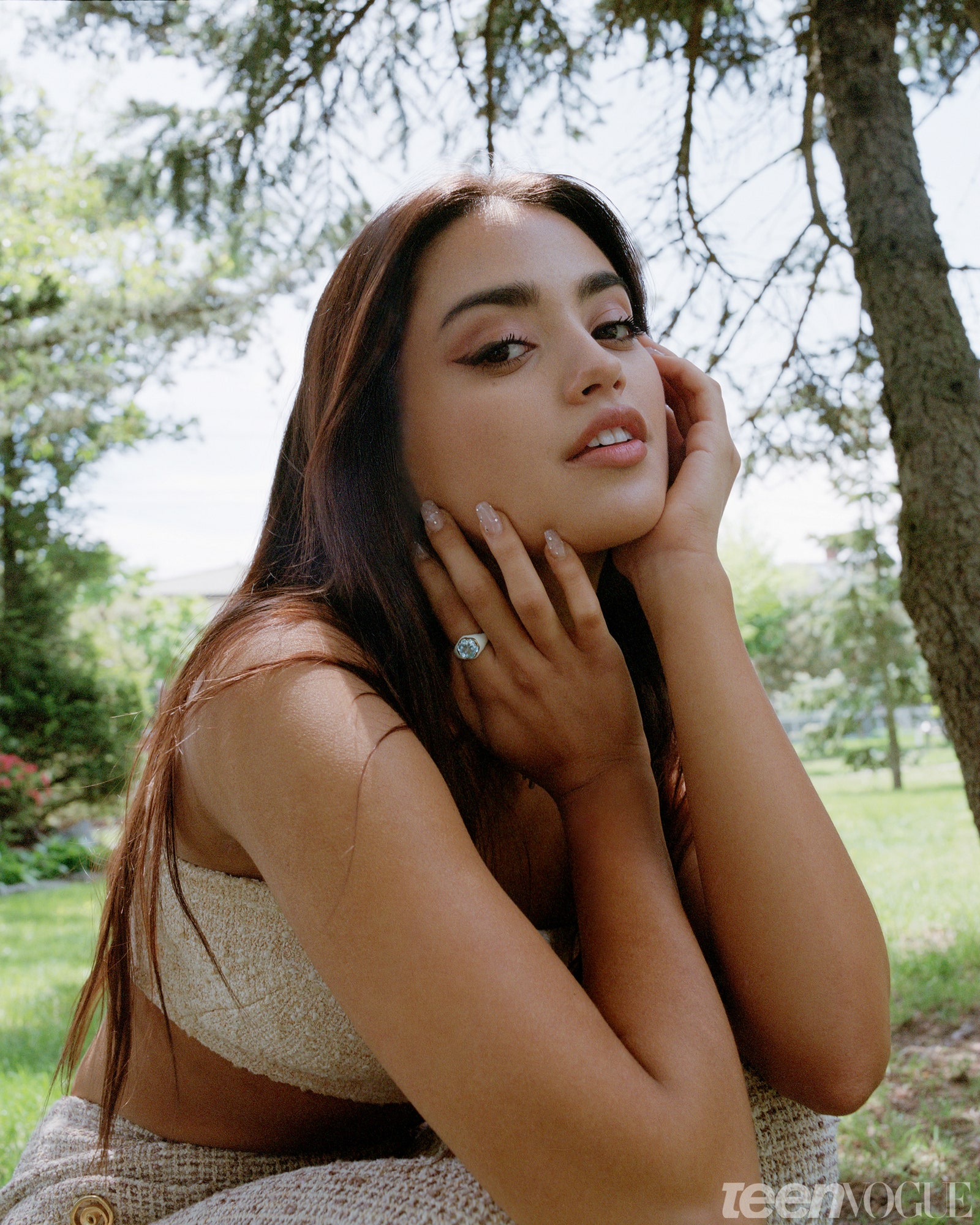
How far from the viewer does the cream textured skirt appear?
134cm

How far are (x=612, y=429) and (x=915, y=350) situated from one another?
1.77m

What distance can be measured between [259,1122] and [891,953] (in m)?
4.20

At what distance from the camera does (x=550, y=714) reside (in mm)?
1862

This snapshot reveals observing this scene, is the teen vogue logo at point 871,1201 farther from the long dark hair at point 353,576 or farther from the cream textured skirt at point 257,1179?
the long dark hair at point 353,576

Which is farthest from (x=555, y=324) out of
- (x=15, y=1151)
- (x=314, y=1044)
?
(x=15, y=1151)

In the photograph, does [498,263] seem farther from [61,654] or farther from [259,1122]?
[61,654]

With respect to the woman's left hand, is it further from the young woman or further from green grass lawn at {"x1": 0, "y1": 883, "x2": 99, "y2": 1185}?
green grass lawn at {"x1": 0, "y1": 883, "x2": 99, "y2": 1185}

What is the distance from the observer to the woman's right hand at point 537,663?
73.0 inches

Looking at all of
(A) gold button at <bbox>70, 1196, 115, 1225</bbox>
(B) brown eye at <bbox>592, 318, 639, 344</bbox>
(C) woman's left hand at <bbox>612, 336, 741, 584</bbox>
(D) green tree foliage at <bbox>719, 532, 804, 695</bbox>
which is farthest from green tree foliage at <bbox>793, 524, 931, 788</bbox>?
(A) gold button at <bbox>70, 1196, 115, 1225</bbox>

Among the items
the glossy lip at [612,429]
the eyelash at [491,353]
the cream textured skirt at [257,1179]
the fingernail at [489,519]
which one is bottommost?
the cream textured skirt at [257,1179]

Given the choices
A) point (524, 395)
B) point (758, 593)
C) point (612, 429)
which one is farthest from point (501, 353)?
point (758, 593)

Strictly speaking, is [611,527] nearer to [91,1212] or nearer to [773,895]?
[773,895]

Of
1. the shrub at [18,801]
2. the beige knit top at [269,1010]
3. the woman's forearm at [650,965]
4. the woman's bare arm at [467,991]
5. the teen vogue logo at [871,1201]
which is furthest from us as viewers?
the shrub at [18,801]

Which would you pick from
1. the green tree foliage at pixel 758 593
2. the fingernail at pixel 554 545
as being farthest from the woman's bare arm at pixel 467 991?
the green tree foliage at pixel 758 593
